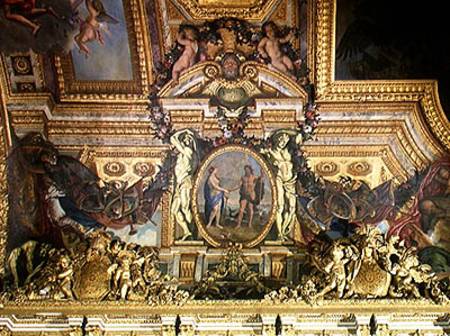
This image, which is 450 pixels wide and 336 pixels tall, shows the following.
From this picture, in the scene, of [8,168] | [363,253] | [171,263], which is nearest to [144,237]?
[171,263]

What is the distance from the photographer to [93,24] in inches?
666

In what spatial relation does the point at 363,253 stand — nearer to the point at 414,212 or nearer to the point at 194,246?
the point at 414,212

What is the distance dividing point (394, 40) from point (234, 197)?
4082mm

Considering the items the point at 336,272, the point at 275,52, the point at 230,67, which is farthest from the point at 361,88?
the point at 336,272

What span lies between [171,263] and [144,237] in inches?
28.6

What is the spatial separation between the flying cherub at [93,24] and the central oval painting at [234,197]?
120 inches

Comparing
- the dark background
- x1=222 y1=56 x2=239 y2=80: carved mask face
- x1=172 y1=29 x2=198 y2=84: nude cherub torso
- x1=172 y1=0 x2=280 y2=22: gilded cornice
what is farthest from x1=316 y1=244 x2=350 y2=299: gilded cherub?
x1=172 y1=0 x2=280 y2=22: gilded cornice

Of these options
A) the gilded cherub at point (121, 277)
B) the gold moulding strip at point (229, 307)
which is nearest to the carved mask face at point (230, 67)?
the gilded cherub at point (121, 277)

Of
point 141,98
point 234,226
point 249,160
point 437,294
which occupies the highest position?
point 141,98

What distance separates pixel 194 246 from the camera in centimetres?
1695

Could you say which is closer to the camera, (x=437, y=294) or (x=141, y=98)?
(x=437, y=294)

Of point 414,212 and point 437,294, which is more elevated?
point 414,212

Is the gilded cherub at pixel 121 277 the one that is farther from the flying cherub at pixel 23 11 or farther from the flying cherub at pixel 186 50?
A: the flying cherub at pixel 23 11

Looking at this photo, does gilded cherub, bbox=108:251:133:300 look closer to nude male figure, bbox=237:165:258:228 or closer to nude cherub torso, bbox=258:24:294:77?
nude male figure, bbox=237:165:258:228
